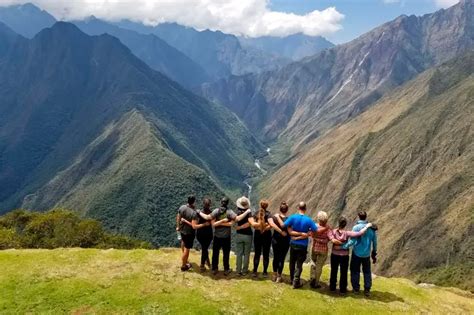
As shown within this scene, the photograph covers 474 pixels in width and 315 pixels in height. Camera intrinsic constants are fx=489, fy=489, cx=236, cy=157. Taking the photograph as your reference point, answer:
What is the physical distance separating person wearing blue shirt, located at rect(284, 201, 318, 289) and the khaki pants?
3.33ft

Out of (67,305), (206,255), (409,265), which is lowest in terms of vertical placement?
(409,265)

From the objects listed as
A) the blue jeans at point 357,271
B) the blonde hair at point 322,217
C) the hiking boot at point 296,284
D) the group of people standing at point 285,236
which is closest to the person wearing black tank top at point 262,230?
the group of people standing at point 285,236

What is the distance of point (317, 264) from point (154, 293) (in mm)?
11497

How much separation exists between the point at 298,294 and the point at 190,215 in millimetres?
9072

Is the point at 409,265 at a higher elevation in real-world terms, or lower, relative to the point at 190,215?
lower

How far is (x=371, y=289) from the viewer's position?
120 feet

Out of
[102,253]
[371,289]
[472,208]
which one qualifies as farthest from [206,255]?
[472,208]

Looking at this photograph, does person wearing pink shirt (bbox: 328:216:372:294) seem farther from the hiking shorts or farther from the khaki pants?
the hiking shorts

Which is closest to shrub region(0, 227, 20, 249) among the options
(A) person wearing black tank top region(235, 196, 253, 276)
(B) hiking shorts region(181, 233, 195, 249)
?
(B) hiking shorts region(181, 233, 195, 249)

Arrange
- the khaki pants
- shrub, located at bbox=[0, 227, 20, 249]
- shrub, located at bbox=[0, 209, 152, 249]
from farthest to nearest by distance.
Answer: shrub, located at bbox=[0, 209, 152, 249], shrub, located at bbox=[0, 227, 20, 249], the khaki pants

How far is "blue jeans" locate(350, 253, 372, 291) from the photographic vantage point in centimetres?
3409

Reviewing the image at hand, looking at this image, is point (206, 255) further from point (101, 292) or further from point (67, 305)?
point (67, 305)

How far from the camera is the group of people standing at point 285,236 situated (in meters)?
33.3

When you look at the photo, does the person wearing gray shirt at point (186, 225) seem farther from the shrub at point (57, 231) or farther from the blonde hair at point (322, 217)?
the shrub at point (57, 231)
